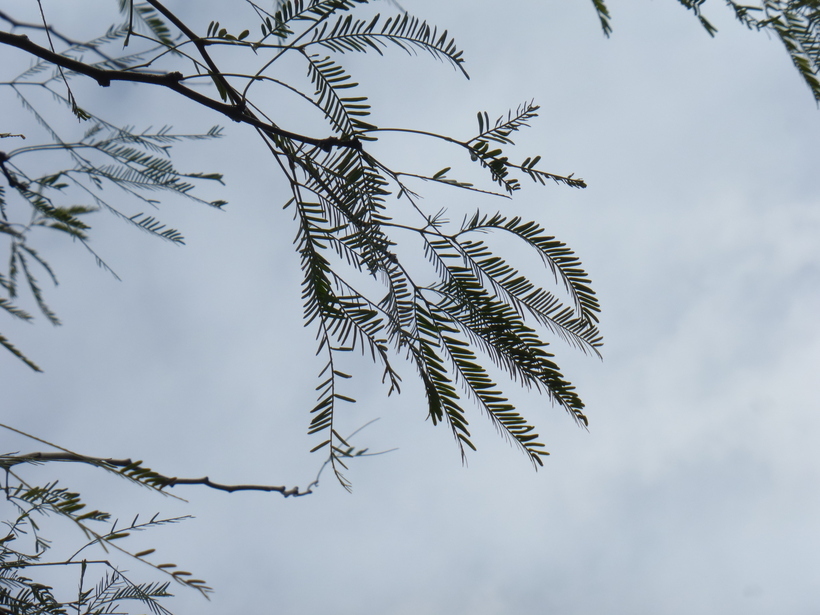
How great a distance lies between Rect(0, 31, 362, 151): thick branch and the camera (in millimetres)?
632

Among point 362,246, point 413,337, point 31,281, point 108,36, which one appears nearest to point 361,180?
point 362,246

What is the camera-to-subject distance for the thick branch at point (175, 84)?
632 millimetres

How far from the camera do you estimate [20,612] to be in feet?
2.37

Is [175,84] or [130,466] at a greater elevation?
[175,84]

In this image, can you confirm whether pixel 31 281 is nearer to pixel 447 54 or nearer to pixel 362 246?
pixel 362 246

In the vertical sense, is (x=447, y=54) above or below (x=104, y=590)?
above

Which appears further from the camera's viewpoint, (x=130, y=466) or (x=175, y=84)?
(x=175, y=84)

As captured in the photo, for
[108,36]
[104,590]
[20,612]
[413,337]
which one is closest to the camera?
[413,337]

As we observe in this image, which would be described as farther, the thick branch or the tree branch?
the thick branch

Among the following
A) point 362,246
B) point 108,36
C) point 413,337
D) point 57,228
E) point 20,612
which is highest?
point 108,36

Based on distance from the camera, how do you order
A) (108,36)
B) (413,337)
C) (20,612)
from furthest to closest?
(108,36)
(20,612)
(413,337)

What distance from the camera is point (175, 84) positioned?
66 centimetres

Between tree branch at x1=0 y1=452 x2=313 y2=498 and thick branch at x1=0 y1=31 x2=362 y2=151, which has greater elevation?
thick branch at x1=0 y1=31 x2=362 y2=151

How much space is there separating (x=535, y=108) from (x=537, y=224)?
5.5 inches
